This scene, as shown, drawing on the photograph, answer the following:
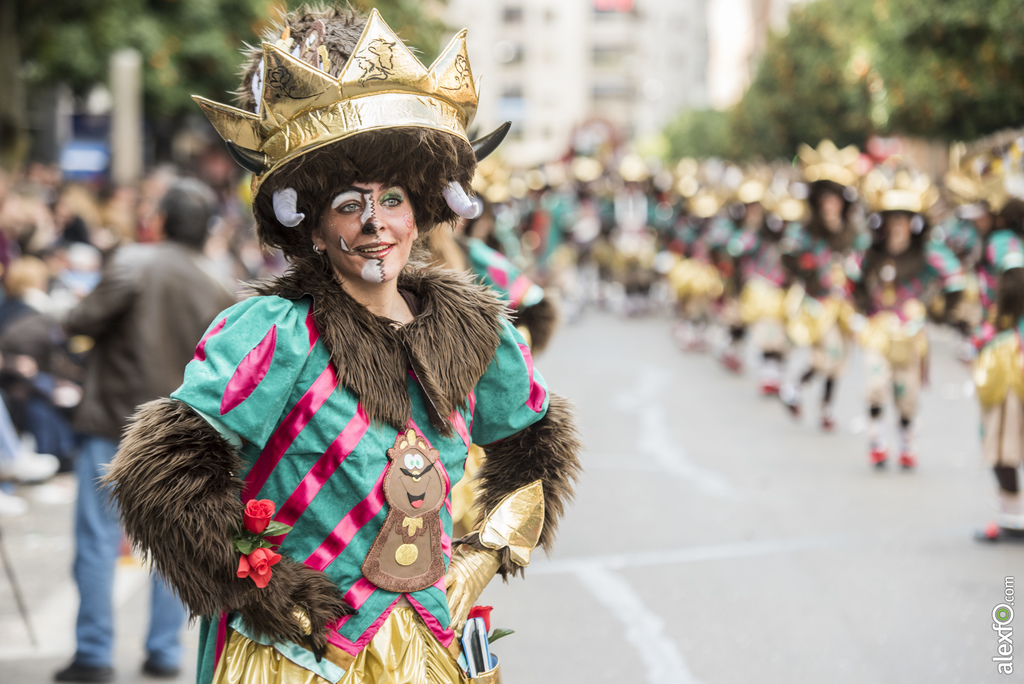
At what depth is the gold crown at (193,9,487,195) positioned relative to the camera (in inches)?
93.4

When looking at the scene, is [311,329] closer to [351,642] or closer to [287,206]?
[287,206]

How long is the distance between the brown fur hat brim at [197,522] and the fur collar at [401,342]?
0.30 m

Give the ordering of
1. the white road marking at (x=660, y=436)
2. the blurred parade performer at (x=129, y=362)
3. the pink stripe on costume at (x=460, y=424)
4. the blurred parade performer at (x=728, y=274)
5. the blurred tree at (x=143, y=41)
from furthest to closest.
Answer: the blurred tree at (x=143, y=41) → the blurred parade performer at (x=728, y=274) → the white road marking at (x=660, y=436) → the blurred parade performer at (x=129, y=362) → the pink stripe on costume at (x=460, y=424)

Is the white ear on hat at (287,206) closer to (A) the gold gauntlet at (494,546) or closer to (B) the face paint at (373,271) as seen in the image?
(B) the face paint at (373,271)

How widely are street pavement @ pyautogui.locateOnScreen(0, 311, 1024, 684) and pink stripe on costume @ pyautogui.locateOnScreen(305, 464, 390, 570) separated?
1.38 metres

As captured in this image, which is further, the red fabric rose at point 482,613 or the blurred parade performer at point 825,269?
the blurred parade performer at point 825,269

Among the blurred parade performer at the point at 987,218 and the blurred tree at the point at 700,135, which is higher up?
the blurred tree at the point at 700,135

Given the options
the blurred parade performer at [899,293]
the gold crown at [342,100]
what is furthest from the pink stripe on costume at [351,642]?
the blurred parade performer at [899,293]

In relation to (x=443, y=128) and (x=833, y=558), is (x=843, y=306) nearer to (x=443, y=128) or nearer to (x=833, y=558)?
(x=833, y=558)

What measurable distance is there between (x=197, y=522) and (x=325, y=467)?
26cm

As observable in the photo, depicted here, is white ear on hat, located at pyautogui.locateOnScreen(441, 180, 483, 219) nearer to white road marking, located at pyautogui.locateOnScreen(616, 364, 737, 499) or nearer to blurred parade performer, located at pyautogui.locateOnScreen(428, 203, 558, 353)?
blurred parade performer, located at pyautogui.locateOnScreen(428, 203, 558, 353)

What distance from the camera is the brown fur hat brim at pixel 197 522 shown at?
2.31 metres

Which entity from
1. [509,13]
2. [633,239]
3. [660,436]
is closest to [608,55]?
[509,13]

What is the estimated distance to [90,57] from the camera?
19047mm
